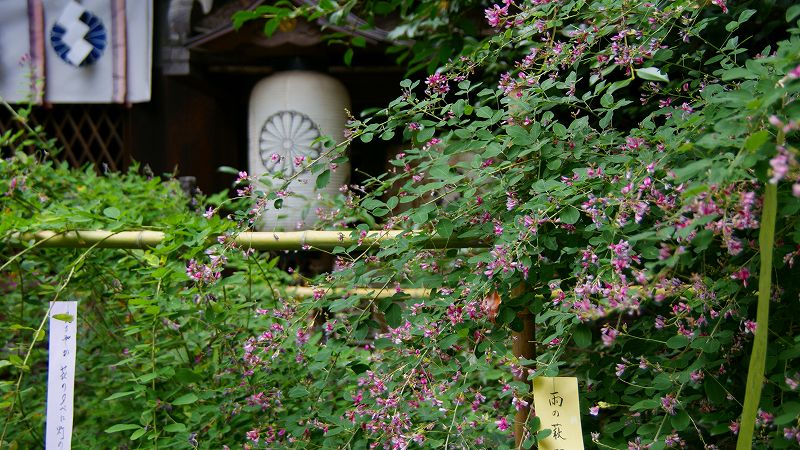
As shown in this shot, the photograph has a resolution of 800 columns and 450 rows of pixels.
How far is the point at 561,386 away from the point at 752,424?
0.29m

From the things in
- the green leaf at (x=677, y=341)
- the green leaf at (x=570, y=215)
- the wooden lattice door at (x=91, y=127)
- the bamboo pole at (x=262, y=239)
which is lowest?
the green leaf at (x=677, y=341)

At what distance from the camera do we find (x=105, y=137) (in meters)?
5.47

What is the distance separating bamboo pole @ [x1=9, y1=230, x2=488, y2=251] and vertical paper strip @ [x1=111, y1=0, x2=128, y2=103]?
3.44 meters

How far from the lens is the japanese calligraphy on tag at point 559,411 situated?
127 centimetres

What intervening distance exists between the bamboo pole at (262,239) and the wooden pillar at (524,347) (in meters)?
0.15

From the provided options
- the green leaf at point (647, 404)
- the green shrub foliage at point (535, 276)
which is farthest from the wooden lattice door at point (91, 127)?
the green leaf at point (647, 404)

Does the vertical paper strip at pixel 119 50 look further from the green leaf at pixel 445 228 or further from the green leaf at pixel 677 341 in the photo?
the green leaf at pixel 677 341

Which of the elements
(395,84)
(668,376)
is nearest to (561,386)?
(668,376)

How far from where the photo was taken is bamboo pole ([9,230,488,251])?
1468 millimetres

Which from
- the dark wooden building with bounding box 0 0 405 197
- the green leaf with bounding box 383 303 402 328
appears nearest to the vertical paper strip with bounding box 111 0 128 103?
the dark wooden building with bounding box 0 0 405 197

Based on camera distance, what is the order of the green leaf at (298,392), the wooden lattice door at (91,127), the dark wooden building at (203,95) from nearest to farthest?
the green leaf at (298,392), the dark wooden building at (203,95), the wooden lattice door at (91,127)

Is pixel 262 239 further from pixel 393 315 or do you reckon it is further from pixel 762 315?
pixel 762 315

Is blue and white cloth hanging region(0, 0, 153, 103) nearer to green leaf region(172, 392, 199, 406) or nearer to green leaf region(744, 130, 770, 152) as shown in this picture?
green leaf region(172, 392, 199, 406)

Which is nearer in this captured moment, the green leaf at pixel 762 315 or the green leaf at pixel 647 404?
the green leaf at pixel 762 315
